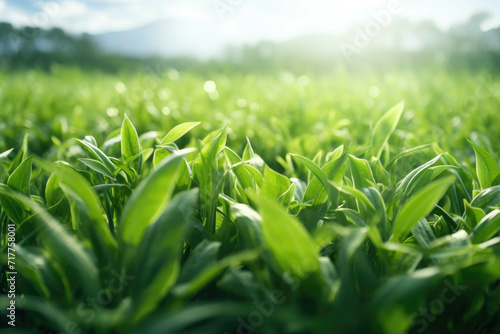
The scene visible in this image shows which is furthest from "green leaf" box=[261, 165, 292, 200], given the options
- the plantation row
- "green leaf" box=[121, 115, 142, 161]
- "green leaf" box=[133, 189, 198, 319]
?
"green leaf" box=[121, 115, 142, 161]

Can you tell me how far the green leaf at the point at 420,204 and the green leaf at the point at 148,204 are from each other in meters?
0.47

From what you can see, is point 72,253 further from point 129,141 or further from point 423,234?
point 423,234

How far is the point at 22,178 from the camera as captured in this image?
109 cm

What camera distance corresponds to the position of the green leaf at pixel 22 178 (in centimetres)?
Result: 108

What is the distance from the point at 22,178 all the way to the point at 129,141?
31cm

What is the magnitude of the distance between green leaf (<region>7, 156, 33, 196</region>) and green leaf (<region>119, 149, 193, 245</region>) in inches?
21.0

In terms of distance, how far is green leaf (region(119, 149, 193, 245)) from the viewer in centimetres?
72

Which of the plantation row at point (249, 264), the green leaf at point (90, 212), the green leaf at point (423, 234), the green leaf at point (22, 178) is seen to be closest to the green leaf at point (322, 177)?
the plantation row at point (249, 264)

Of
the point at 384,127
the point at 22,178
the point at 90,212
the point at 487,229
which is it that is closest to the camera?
the point at 90,212

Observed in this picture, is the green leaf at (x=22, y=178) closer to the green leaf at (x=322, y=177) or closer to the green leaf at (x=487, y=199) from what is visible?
the green leaf at (x=322, y=177)

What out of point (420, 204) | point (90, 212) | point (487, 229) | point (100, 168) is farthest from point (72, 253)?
point (487, 229)

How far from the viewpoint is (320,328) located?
2.10 ft

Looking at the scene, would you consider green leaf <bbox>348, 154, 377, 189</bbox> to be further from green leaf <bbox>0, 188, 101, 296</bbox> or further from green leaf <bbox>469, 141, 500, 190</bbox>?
green leaf <bbox>0, 188, 101, 296</bbox>

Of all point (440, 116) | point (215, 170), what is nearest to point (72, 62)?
point (440, 116)
